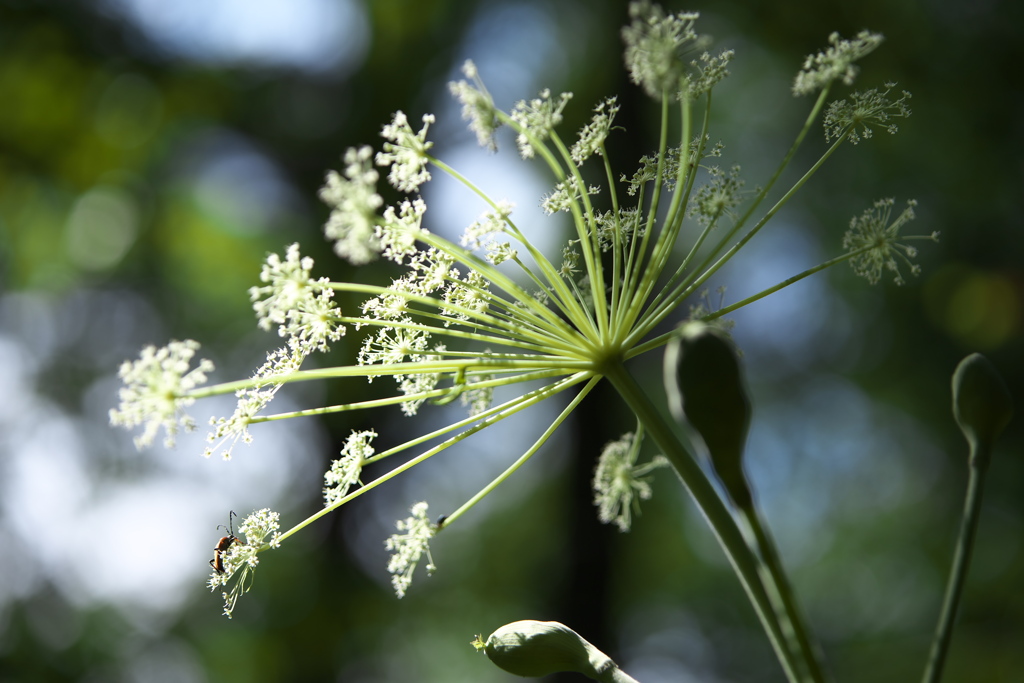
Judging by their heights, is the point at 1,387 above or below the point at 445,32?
below

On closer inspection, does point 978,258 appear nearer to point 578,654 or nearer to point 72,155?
point 578,654

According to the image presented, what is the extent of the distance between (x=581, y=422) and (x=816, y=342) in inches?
241

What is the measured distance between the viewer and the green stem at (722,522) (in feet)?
4.65

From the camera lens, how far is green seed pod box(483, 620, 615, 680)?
1.97 metres

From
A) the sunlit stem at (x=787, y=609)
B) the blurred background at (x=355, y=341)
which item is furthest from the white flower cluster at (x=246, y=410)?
the blurred background at (x=355, y=341)

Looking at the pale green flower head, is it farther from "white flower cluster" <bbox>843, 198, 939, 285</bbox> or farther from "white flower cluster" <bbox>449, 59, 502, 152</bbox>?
"white flower cluster" <bbox>843, 198, 939, 285</bbox>

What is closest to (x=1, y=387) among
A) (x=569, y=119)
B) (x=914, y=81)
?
(x=569, y=119)

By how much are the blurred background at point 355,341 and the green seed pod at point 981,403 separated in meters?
10.4

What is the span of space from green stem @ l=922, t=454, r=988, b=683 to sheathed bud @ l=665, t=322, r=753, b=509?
44cm

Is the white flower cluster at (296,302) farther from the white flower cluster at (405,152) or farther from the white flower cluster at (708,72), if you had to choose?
the white flower cluster at (708,72)

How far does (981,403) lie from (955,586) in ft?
2.21

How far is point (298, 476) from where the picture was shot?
14.1 metres

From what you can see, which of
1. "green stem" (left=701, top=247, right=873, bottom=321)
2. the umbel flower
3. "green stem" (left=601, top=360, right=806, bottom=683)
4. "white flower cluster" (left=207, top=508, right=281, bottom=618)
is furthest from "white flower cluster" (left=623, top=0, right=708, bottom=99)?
"white flower cluster" (left=207, top=508, right=281, bottom=618)

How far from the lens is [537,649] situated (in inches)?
77.5
